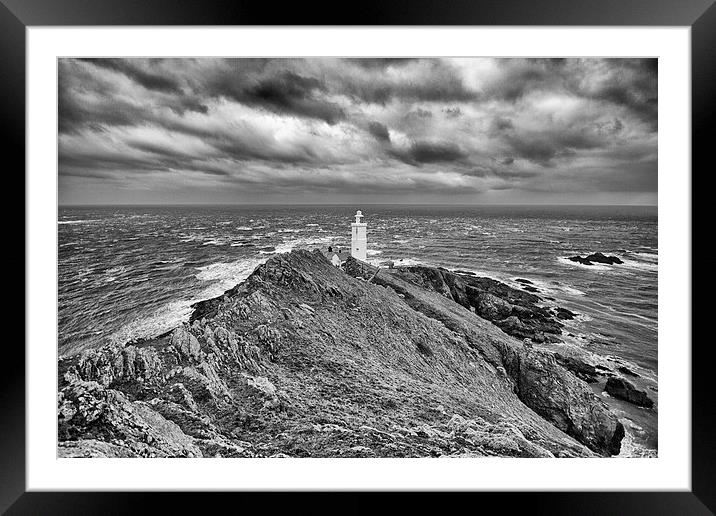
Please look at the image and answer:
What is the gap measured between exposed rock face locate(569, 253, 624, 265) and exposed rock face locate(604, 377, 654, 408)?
3.90 ft

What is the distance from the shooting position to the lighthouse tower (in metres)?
4.05

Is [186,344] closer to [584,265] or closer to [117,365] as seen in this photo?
[117,365]

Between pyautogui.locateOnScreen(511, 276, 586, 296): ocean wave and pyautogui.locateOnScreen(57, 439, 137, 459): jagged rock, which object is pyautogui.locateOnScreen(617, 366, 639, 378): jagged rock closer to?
pyautogui.locateOnScreen(511, 276, 586, 296): ocean wave

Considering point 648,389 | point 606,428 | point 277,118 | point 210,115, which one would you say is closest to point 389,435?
point 606,428

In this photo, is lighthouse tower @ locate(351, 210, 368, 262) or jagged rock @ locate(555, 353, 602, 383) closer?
jagged rock @ locate(555, 353, 602, 383)

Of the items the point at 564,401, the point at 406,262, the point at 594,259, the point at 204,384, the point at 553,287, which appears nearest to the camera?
the point at 204,384

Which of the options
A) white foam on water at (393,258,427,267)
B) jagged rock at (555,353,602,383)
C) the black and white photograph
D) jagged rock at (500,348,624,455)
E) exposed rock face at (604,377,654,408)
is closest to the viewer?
the black and white photograph

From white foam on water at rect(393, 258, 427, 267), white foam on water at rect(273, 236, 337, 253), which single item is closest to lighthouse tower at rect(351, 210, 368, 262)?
white foam on water at rect(273, 236, 337, 253)

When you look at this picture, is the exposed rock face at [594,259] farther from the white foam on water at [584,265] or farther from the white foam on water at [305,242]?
the white foam on water at [305,242]

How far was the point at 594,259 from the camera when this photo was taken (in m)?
3.77
